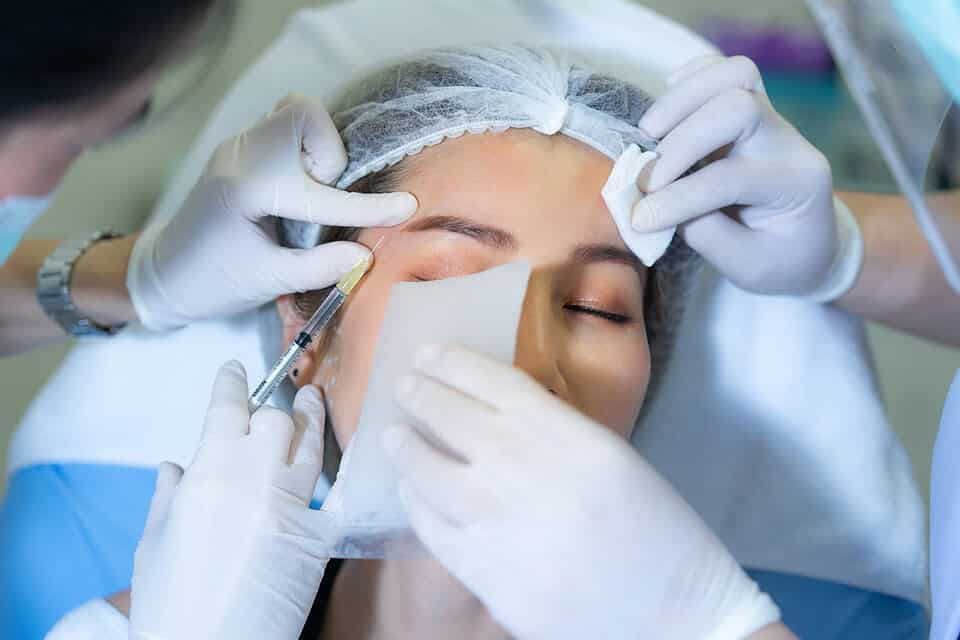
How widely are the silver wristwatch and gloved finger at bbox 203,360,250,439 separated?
431mm

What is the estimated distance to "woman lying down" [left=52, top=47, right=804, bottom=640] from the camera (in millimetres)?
1150

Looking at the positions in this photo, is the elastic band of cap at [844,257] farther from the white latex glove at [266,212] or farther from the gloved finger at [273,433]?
the gloved finger at [273,433]

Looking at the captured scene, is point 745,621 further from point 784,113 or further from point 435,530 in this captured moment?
point 784,113

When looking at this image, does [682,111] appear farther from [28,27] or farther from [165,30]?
[28,27]

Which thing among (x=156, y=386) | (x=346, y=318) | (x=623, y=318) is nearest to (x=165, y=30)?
(x=346, y=318)

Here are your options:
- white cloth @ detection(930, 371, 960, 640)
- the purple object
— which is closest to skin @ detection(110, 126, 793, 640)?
white cloth @ detection(930, 371, 960, 640)

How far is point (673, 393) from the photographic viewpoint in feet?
5.51

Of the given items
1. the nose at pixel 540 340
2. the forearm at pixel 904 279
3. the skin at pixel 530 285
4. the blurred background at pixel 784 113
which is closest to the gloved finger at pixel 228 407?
the skin at pixel 530 285

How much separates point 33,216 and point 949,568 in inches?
42.0

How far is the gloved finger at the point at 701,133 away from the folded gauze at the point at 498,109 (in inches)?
1.5

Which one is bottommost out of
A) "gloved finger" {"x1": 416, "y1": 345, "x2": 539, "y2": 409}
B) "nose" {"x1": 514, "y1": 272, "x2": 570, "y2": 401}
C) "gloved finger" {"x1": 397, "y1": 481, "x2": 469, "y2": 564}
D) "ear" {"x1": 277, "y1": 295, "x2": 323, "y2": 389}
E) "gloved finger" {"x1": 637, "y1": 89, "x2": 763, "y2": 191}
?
"ear" {"x1": 277, "y1": 295, "x2": 323, "y2": 389}

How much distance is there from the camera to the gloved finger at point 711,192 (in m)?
1.23

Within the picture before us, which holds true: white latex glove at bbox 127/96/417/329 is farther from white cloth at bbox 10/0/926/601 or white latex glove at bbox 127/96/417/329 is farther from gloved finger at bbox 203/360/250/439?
white cloth at bbox 10/0/926/601

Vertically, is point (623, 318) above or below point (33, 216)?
below
